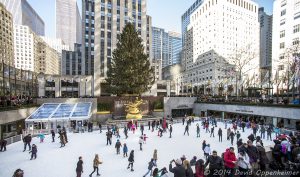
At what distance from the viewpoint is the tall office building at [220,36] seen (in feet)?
306

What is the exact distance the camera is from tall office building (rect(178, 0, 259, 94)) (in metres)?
93.2

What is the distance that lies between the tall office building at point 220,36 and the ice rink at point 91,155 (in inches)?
2912

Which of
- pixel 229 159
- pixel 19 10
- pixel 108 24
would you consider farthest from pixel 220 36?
pixel 19 10

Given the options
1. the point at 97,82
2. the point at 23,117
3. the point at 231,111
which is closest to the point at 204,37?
the point at 97,82

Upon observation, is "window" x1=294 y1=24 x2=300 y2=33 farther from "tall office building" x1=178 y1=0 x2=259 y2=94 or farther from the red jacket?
the red jacket

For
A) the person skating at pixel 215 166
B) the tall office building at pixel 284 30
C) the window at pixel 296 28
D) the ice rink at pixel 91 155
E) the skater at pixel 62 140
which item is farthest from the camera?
the tall office building at pixel 284 30

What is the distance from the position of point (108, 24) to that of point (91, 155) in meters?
59.5

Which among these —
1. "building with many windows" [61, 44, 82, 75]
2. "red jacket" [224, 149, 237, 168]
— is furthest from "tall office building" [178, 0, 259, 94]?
"red jacket" [224, 149, 237, 168]

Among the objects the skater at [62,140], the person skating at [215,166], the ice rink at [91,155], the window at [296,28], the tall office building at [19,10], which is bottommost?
the ice rink at [91,155]

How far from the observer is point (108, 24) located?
67.2 m

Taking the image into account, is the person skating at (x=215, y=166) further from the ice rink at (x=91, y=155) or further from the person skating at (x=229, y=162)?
the ice rink at (x=91, y=155)

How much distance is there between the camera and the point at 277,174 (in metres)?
9.20

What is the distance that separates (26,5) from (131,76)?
216m

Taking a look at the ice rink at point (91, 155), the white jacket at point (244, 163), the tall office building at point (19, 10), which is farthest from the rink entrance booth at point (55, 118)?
the tall office building at point (19, 10)
